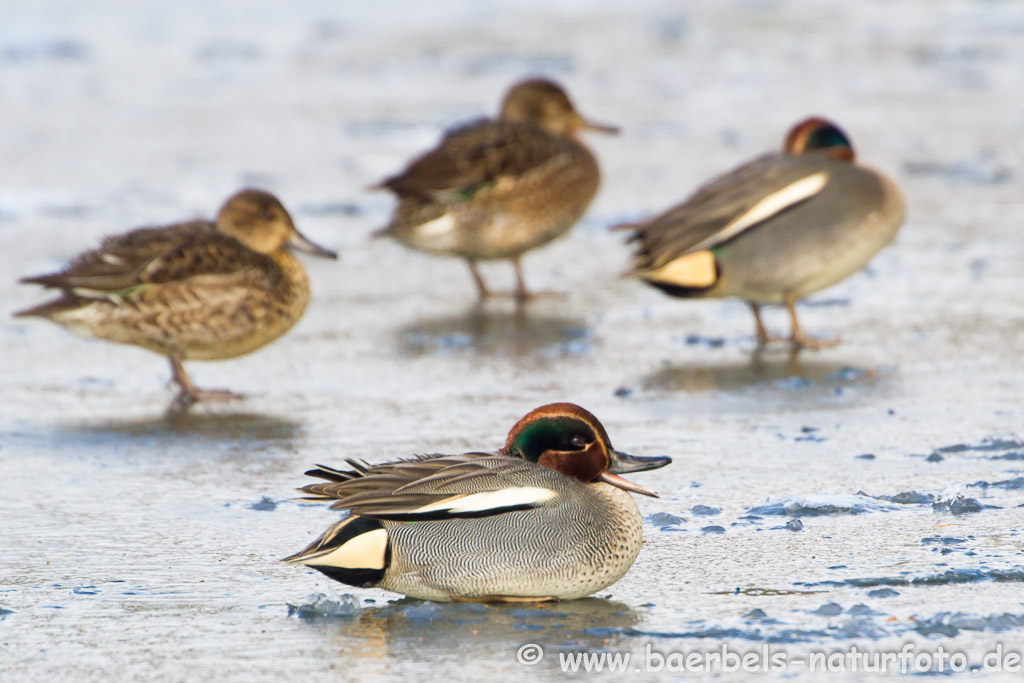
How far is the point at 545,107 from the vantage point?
9.38 metres

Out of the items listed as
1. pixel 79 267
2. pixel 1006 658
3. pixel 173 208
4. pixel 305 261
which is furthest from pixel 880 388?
pixel 173 208

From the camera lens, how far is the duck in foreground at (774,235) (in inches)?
282

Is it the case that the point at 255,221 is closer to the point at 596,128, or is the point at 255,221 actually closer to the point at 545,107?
the point at 545,107

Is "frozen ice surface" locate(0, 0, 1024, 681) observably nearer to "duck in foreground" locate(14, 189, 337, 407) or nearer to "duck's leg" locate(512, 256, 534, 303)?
"duck's leg" locate(512, 256, 534, 303)

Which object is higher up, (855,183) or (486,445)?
(855,183)

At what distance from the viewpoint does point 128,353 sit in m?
7.28

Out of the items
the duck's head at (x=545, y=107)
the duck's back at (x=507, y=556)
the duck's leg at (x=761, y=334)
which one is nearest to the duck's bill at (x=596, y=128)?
the duck's head at (x=545, y=107)

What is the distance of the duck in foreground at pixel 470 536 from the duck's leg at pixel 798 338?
3239mm

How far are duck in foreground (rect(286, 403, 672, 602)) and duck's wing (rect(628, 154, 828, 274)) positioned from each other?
328cm

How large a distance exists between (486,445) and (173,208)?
5.02m

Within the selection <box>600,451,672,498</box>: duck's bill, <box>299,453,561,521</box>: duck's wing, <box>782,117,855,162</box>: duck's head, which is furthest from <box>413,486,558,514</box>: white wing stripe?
<box>782,117,855,162</box>: duck's head

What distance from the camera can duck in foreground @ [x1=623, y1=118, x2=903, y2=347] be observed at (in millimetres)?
7156

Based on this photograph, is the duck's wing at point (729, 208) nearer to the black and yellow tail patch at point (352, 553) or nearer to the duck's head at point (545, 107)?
the duck's head at point (545, 107)

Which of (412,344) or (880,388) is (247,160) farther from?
(880,388)
